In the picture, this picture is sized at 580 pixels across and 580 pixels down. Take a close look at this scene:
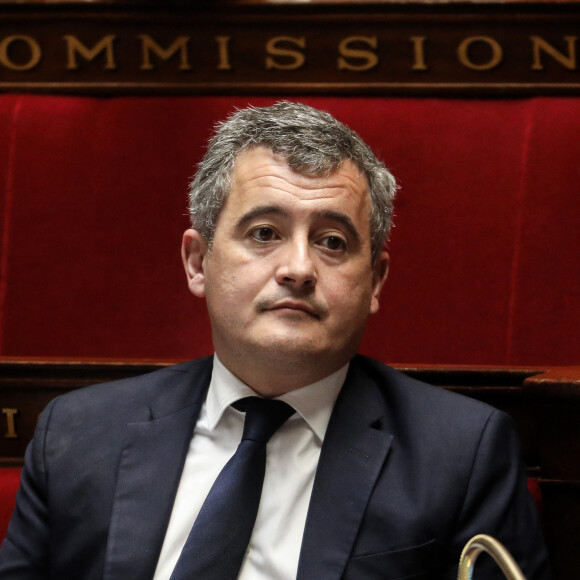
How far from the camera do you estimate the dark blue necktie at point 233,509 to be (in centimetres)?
64

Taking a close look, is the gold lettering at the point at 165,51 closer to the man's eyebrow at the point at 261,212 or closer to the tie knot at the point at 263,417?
the man's eyebrow at the point at 261,212

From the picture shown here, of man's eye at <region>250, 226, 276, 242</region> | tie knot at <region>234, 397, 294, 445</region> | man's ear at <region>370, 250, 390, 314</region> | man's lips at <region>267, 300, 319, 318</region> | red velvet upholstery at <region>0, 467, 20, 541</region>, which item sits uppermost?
man's eye at <region>250, 226, 276, 242</region>

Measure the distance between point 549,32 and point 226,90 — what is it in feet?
1.50

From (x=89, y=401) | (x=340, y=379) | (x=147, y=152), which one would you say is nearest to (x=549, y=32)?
(x=147, y=152)

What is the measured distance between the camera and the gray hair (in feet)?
2.45

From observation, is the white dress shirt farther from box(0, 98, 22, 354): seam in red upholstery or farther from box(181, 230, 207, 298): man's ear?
box(0, 98, 22, 354): seam in red upholstery

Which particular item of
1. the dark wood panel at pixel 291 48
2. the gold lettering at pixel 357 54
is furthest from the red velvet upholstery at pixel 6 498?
the gold lettering at pixel 357 54

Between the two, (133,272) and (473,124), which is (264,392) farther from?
(473,124)

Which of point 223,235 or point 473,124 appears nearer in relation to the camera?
point 223,235

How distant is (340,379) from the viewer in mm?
745

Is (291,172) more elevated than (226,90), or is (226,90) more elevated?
(226,90)

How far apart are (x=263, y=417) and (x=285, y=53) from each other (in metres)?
0.67

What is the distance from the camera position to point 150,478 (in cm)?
70

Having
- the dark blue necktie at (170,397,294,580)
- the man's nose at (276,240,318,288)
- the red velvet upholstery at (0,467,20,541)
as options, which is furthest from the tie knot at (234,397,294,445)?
the red velvet upholstery at (0,467,20,541)
